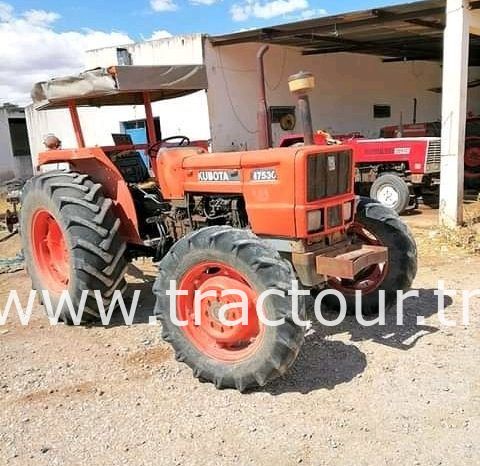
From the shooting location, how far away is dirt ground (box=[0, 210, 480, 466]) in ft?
8.85

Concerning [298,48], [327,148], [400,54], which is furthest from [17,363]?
[400,54]

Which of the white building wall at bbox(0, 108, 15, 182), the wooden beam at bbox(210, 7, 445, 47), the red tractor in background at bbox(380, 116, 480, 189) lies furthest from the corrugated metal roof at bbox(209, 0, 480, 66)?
the white building wall at bbox(0, 108, 15, 182)

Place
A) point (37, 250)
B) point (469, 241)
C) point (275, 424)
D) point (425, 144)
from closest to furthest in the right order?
point (275, 424), point (37, 250), point (469, 241), point (425, 144)

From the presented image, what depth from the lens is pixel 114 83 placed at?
4.09m

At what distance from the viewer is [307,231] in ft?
11.3

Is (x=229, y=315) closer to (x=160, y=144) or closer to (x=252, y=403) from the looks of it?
(x=252, y=403)

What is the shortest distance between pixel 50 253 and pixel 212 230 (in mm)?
2247

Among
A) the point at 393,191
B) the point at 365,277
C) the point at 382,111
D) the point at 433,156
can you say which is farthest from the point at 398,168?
the point at 382,111

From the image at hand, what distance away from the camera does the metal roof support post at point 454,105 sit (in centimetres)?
770

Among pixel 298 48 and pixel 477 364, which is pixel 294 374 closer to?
pixel 477 364

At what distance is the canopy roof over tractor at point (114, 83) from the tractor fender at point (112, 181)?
0.45 m

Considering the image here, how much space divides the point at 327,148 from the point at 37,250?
9.37 ft

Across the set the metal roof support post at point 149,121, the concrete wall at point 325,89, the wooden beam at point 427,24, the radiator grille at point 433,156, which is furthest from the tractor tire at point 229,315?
the wooden beam at point 427,24

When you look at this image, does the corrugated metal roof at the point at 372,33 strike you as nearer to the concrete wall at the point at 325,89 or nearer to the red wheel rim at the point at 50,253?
the concrete wall at the point at 325,89
